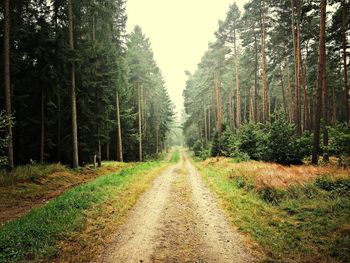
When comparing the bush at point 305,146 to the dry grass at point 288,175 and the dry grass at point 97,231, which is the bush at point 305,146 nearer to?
the dry grass at point 288,175

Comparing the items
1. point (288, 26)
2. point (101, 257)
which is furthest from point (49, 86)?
point (288, 26)

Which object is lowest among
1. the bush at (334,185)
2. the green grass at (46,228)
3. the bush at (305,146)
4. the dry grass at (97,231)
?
the dry grass at (97,231)

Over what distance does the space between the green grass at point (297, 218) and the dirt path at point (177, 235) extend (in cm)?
71

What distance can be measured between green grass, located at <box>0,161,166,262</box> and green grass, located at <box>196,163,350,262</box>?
5365mm

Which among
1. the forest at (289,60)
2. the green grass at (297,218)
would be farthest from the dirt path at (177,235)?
the forest at (289,60)

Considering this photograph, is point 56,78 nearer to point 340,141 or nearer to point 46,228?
point 46,228

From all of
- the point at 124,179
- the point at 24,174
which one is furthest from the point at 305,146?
the point at 24,174

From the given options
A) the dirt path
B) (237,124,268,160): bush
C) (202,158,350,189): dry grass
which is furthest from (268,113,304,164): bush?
the dirt path

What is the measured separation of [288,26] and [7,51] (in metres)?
23.8

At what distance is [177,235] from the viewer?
22.2 ft

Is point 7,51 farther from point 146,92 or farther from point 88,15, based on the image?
point 146,92

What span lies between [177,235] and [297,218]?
4292 millimetres

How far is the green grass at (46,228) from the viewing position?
5492mm

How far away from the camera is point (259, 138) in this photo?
19.9 meters
